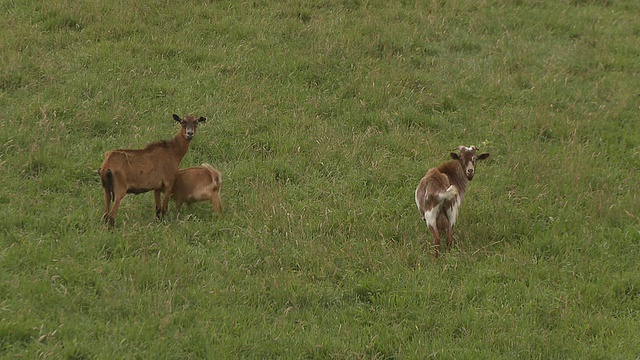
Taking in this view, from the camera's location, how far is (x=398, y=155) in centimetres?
1208

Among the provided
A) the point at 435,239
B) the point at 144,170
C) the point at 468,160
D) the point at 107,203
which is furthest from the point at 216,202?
the point at 468,160

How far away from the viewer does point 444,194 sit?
9.38m

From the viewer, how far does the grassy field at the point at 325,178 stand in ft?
25.0

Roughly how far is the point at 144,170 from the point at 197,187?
758mm

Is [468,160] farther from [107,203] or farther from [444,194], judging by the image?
[107,203]

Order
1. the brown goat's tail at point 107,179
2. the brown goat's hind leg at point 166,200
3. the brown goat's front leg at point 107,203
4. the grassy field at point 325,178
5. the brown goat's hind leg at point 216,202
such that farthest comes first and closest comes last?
the brown goat's hind leg at point 216,202, the brown goat's hind leg at point 166,200, the brown goat's front leg at point 107,203, the brown goat's tail at point 107,179, the grassy field at point 325,178

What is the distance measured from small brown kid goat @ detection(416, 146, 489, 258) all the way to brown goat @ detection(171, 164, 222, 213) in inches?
105

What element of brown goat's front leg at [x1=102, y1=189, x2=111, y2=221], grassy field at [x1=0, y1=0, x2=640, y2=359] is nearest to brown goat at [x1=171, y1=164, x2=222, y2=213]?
grassy field at [x1=0, y1=0, x2=640, y2=359]

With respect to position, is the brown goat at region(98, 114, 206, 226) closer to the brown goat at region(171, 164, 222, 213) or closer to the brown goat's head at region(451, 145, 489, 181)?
the brown goat at region(171, 164, 222, 213)

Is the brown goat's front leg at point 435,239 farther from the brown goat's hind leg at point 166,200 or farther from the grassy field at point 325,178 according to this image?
the brown goat's hind leg at point 166,200

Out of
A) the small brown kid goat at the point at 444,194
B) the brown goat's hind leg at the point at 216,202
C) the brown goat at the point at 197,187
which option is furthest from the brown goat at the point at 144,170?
the small brown kid goat at the point at 444,194

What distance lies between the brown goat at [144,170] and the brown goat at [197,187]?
15cm

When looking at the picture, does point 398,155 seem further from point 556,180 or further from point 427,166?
point 556,180

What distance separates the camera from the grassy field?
7.63 m
